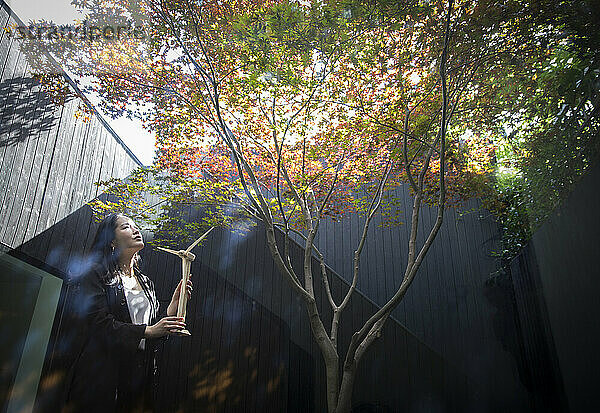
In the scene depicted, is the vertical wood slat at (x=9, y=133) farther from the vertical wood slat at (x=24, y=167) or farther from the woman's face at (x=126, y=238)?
the woman's face at (x=126, y=238)

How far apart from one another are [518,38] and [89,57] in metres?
3.14

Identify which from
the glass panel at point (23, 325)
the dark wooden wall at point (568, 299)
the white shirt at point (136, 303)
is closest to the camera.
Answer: the white shirt at point (136, 303)

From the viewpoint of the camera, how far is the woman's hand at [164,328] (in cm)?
143

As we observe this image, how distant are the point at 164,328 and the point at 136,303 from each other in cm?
25

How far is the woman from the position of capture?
138cm

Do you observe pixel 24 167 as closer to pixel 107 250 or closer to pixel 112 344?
pixel 107 250

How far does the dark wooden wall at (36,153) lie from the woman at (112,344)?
170 centimetres

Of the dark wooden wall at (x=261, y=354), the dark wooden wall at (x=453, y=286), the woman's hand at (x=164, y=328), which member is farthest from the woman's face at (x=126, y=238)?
the dark wooden wall at (x=453, y=286)

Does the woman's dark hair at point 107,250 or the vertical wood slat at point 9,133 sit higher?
the vertical wood slat at point 9,133

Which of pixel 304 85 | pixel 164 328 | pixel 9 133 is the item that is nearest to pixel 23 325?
pixel 9 133

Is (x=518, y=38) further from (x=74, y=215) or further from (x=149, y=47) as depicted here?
(x=74, y=215)

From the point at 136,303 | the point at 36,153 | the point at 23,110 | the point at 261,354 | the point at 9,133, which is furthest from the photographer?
the point at 261,354

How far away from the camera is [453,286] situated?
4.92 m

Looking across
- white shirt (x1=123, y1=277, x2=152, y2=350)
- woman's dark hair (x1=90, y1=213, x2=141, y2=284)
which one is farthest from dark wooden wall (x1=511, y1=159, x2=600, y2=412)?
woman's dark hair (x1=90, y1=213, x2=141, y2=284)
